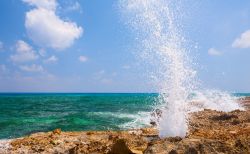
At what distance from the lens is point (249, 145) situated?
786 cm

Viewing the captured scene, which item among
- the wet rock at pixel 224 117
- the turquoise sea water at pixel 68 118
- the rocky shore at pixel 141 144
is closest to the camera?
the rocky shore at pixel 141 144

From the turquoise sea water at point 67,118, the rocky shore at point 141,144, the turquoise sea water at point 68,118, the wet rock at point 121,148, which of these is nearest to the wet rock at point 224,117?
the rocky shore at point 141,144

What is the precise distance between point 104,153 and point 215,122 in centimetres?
991

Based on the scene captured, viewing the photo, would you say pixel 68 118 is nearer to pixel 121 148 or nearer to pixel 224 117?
pixel 224 117

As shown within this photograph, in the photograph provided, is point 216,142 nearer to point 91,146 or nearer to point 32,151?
point 91,146

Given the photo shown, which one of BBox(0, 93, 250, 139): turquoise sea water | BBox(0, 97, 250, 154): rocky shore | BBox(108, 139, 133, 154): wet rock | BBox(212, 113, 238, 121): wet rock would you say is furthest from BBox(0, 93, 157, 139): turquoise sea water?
BBox(108, 139, 133, 154): wet rock

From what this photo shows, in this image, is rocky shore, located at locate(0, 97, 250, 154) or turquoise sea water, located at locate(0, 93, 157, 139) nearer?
rocky shore, located at locate(0, 97, 250, 154)

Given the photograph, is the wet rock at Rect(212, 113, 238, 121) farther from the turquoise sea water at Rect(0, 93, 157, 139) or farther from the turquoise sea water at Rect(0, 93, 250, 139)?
the turquoise sea water at Rect(0, 93, 157, 139)

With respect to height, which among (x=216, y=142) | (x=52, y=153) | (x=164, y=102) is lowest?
(x=52, y=153)

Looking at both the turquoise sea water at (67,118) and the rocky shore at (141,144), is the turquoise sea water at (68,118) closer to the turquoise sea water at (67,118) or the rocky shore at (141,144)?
the turquoise sea water at (67,118)

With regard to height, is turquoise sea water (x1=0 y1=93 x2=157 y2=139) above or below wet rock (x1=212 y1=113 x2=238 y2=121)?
below

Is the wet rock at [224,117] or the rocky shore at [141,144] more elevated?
the wet rock at [224,117]

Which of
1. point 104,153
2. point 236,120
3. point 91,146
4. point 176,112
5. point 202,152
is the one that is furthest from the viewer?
point 236,120

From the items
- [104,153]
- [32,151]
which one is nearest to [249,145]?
[104,153]
